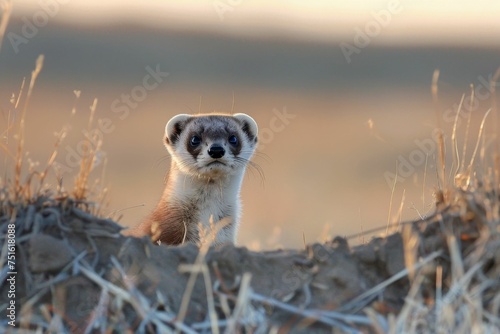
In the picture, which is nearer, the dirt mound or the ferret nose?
the dirt mound

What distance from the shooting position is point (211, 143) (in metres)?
9.95

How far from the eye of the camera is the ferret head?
389 inches

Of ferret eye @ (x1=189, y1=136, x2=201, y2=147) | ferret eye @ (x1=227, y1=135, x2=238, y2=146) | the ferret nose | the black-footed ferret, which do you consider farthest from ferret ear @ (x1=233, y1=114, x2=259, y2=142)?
the ferret nose

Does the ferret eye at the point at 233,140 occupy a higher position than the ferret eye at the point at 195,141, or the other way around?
the ferret eye at the point at 233,140

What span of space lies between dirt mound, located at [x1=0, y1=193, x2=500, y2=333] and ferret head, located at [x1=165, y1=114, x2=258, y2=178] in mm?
3365

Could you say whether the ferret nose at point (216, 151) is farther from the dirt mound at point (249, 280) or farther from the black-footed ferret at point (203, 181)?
the dirt mound at point (249, 280)

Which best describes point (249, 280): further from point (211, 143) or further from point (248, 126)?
point (248, 126)

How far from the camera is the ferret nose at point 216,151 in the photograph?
9.79 meters

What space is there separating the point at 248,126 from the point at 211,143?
1.09 metres

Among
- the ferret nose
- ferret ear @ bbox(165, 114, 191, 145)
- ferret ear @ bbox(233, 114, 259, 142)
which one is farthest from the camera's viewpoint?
ferret ear @ bbox(233, 114, 259, 142)

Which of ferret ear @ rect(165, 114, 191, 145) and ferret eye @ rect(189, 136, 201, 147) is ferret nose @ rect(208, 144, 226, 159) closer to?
ferret eye @ rect(189, 136, 201, 147)

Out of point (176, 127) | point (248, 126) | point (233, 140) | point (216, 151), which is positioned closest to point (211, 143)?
point (216, 151)

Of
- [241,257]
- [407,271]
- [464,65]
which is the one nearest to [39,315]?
[241,257]

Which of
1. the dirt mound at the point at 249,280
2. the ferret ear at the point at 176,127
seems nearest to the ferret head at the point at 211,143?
the ferret ear at the point at 176,127
